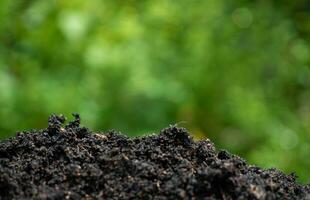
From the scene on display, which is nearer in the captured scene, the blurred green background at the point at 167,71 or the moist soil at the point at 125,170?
the moist soil at the point at 125,170

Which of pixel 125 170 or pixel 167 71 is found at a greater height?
pixel 167 71

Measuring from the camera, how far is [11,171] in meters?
1.63

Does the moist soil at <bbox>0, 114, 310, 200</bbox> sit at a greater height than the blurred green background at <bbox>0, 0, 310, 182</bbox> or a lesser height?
lesser

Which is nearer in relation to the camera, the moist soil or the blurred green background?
the moist soil

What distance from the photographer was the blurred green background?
486cm

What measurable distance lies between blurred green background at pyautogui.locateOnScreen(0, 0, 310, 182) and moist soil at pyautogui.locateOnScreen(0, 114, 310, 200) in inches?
114

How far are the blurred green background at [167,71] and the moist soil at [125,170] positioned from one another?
9.52 feet

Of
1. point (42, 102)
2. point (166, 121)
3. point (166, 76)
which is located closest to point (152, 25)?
point (166, 76)

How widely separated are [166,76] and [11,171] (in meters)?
3.78

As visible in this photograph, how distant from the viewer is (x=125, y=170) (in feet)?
5.31

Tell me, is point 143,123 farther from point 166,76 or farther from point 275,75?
point 275,75

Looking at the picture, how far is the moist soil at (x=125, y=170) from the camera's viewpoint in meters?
1.52

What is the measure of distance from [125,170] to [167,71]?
3.86 metres

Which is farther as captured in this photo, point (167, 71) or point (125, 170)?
point (167, 71)
